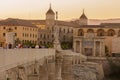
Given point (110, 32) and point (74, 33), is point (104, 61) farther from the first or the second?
point (110, 32)

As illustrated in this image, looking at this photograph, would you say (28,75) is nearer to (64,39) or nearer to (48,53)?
(48,53)

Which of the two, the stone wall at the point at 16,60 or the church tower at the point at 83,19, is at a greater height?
the church tower at the point at 83,19

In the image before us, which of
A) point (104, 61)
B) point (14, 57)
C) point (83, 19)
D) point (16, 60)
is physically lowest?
point (104, 61)

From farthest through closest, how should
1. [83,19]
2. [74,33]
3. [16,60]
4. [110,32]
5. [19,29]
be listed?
1. [83,19]
2. [110,32]
3. [74,33]
4. [19,29]
5. [16,60]

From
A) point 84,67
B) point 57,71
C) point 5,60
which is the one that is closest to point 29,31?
point 84,67

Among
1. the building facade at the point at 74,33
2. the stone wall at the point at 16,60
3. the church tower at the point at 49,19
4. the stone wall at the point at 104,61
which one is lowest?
the stone wall at the point at 104,61

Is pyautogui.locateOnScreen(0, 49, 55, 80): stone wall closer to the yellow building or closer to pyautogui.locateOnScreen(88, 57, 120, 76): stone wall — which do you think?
pyautogui.locateOnScreen(88, 57, 120, 76): stone wall

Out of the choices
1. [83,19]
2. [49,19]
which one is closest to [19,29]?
[49,19]

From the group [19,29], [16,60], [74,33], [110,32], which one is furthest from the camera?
[110,32]

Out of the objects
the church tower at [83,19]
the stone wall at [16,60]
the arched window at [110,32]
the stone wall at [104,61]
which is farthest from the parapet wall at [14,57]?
the church tower at [83,19]

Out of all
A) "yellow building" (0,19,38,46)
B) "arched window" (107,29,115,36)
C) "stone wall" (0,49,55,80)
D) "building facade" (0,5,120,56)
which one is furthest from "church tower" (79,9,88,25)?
"stone wall" (0,49,55,80)

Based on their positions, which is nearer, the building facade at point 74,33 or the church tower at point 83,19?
the building facade at point 74,33

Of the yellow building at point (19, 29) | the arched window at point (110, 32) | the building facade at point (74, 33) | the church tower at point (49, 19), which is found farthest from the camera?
the church tower at point (49, 19)

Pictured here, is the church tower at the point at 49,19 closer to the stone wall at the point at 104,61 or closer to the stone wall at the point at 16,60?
the stone wall at the point at 104,61
